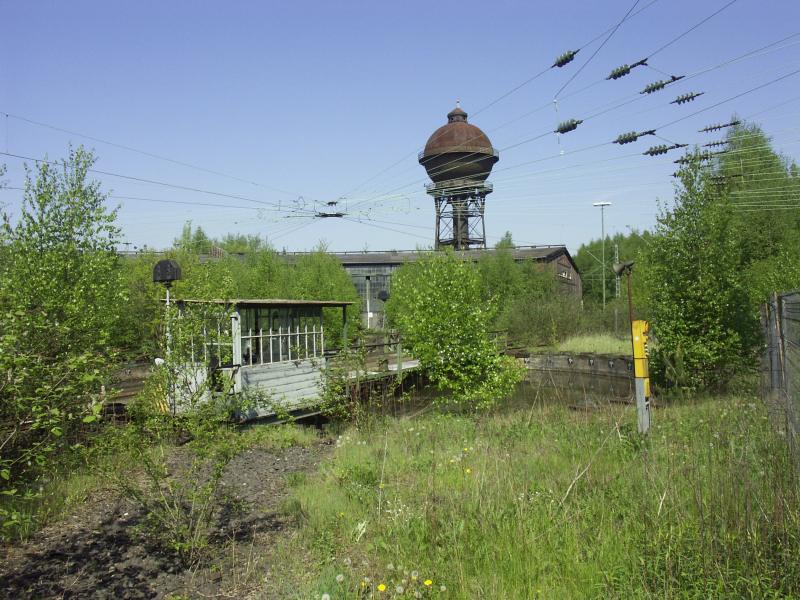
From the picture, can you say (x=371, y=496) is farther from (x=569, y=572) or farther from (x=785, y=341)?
(x=785, y=341)

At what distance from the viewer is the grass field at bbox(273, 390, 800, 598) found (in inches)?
132

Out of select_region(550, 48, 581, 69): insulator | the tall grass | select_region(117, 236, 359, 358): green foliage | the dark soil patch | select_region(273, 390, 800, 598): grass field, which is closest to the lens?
select_region(273, 390, 800, 598): grass field

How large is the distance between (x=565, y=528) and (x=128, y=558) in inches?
134

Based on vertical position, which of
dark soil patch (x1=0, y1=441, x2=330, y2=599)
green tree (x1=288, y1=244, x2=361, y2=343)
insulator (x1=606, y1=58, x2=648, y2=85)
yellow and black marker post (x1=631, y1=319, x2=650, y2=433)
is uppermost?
insulator (x1=606, y1=58, x2=648, y2=85)

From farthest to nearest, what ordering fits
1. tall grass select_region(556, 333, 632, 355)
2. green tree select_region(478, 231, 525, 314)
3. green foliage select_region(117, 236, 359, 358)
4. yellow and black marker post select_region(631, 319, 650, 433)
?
green tree select_region(478, 231, 525, 314) < tall grass select_region(556, 333, 632, 355) < green foliage select_region(117, 236, 359, 358) < yellow and black marker post select_region(631, 319, 650, 433)

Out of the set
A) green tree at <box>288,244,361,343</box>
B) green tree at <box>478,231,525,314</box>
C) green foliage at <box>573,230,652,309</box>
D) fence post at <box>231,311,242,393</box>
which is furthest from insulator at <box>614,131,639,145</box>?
green foliage at <box>573,230,652,309</box>

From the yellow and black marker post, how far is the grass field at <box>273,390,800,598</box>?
73 cm

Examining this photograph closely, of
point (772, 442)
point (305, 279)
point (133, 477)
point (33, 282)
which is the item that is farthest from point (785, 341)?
point (305, 279)

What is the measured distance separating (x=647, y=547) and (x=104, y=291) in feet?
40.8

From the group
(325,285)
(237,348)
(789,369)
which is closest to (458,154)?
A: (325,285)

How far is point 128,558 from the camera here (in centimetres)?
492

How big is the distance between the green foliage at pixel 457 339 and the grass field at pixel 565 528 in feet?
25.5

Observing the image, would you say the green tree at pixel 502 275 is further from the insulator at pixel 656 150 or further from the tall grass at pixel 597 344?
the insulator at pixel 656 150

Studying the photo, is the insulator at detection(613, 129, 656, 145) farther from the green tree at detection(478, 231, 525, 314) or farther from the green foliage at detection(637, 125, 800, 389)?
the green tree at detection(478, 231, 525, 314)
